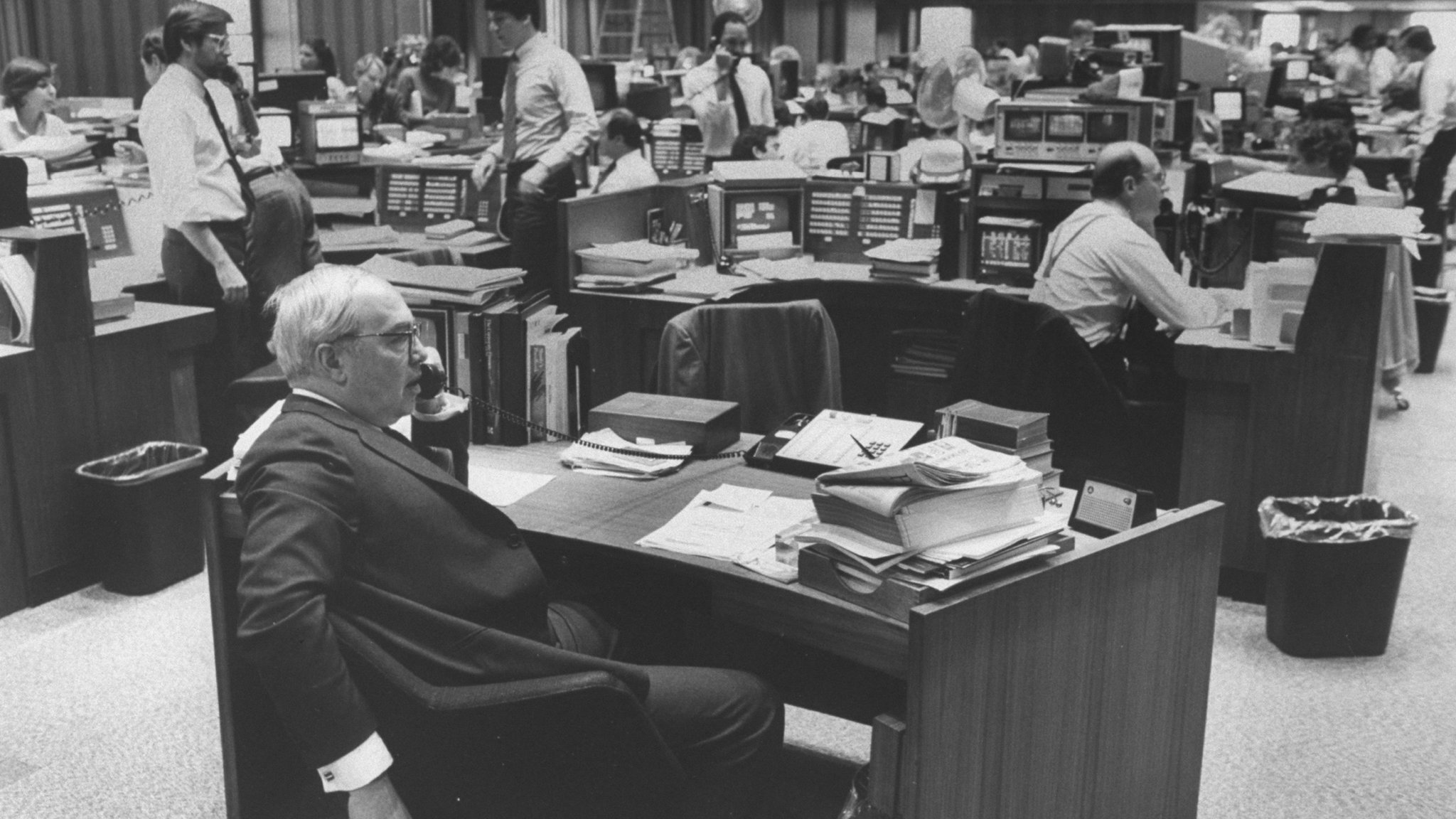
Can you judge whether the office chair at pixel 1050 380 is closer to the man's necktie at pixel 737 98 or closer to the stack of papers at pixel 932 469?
the stack of papers at pixel 932 469

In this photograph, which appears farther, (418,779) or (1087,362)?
(1087,362)

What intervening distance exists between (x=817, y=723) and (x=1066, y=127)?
8.82 ft

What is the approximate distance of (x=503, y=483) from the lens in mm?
2826

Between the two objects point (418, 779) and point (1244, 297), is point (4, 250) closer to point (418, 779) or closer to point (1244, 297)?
point (418, 779)

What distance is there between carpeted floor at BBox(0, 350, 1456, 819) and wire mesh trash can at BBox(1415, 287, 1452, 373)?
9.96 ft

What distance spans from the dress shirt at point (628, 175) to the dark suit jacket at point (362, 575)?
3941 millimetres

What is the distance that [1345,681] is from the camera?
3.65 m

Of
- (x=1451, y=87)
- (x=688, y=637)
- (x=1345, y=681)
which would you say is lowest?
(x=1345, y=681)

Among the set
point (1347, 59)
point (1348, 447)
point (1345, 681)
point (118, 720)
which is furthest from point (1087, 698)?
point (1347, 59)

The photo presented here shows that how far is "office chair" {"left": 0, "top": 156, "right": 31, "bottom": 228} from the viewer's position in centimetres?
418

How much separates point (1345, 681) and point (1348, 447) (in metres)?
0.65

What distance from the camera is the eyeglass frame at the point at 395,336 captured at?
2248mm

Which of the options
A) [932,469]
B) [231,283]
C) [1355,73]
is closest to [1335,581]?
[932,469]

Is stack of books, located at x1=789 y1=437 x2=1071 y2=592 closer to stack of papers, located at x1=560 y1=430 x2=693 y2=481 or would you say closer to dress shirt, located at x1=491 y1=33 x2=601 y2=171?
stack of papers, located at x1=560 y1=430 x2=693 y2=481
